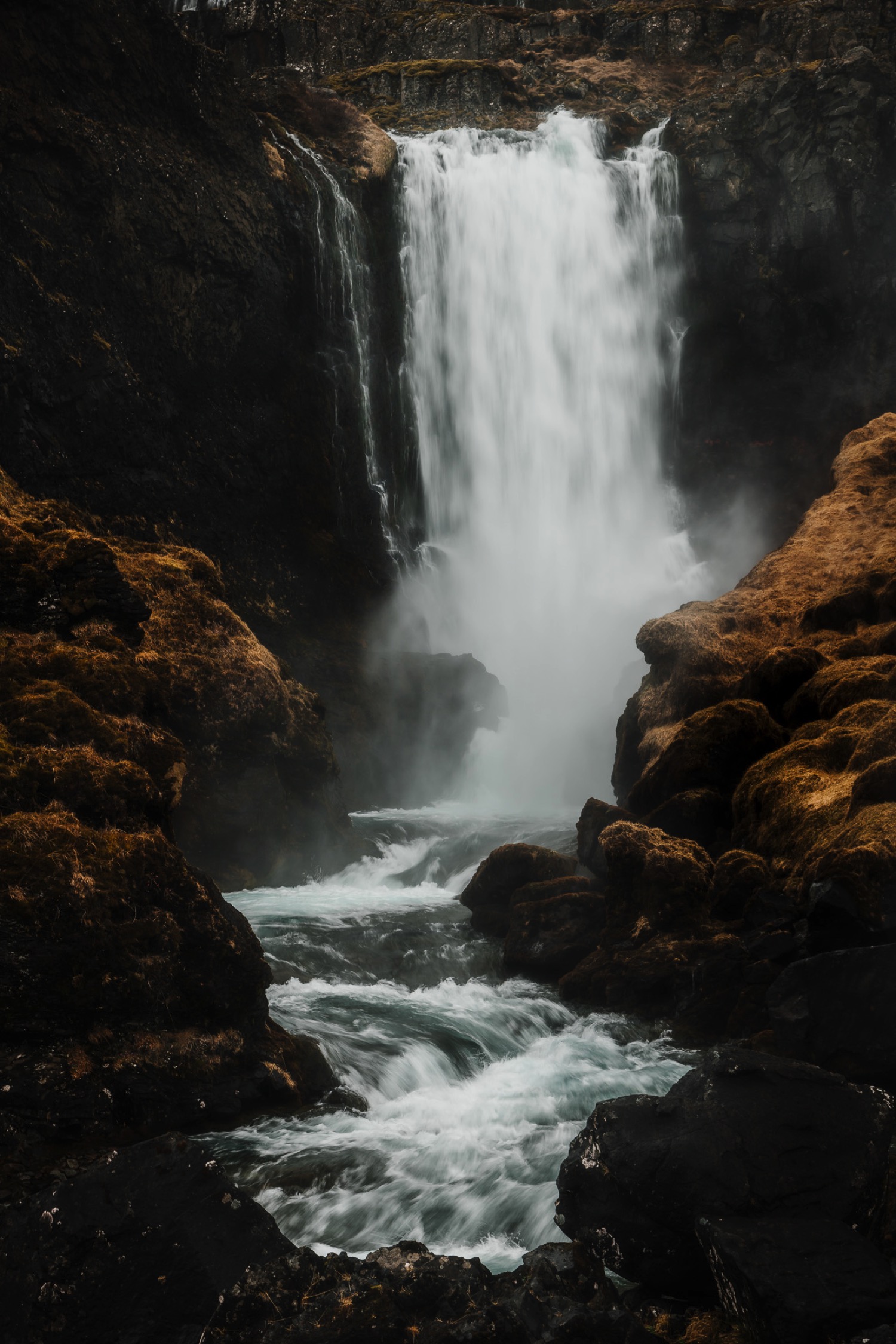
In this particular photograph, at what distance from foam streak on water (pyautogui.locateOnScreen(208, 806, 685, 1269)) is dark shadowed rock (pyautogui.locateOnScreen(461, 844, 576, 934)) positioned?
433 millimetres

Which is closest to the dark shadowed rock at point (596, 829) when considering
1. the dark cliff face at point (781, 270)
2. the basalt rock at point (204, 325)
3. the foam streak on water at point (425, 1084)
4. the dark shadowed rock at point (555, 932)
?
the dark shadowed rock at point (555, 932)

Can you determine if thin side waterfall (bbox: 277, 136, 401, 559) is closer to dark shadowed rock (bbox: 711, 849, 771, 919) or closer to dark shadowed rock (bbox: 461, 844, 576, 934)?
dark shadowed rock (bbox: 461, 844, 576, 934)

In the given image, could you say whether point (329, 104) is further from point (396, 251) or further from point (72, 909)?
point (72, 909)

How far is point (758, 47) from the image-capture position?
155ft

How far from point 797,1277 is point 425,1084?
5026 millimetres

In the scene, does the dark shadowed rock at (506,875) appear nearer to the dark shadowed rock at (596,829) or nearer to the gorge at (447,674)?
the gorge at (447,674)

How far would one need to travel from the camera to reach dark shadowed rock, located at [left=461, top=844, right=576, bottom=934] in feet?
47.6

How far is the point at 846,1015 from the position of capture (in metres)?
7.79

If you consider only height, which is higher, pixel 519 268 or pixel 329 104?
pixel 329 104

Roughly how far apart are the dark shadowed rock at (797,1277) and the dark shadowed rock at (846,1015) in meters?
2.81

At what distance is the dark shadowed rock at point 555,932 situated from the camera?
39.9 feet

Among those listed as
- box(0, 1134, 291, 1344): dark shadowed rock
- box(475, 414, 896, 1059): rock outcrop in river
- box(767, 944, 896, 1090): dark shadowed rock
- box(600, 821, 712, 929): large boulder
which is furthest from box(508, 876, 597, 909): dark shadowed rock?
box(0, 1134, 291, 1344): dark shadowed rock

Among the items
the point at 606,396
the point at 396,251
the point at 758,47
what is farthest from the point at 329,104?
the point at 758,47

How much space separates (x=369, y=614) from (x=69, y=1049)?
2431 cm
